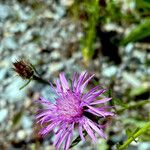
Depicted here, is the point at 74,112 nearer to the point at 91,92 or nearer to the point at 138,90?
the point at 91,92

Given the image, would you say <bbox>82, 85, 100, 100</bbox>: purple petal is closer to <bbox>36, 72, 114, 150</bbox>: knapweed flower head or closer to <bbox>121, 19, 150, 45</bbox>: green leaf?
<bbox>36, 72, 114, 150</bbox>: knapweed flower head

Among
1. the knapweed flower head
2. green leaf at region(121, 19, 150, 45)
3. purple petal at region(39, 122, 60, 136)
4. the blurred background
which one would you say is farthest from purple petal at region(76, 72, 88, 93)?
green leaf at region(121, 19, 150, 45)

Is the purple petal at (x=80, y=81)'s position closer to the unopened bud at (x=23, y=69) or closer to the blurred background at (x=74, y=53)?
the unopened bud at (x=23, y=69)

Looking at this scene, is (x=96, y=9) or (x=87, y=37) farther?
(x=87, y=37)

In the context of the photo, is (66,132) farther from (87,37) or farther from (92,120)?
(87,37)

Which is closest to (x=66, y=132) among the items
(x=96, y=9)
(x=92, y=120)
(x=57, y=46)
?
(x=92, y=120)

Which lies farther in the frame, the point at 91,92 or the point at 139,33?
the point at 139,33

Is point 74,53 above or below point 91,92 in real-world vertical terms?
above

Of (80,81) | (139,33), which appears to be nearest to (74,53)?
(139,33)
